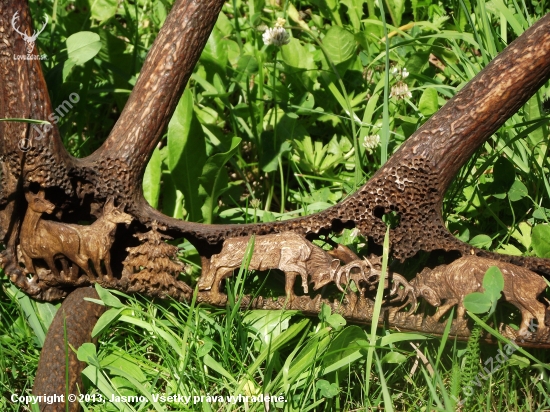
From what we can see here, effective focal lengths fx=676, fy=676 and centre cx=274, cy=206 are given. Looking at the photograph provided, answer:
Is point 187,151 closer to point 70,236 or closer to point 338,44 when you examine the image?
point 70,236

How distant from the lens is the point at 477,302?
196cm

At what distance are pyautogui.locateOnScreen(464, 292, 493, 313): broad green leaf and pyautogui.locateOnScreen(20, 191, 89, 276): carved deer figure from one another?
1.19 metres

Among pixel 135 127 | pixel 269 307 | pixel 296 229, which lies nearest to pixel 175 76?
pixel 135 127

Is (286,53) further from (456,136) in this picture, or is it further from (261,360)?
(261,360)

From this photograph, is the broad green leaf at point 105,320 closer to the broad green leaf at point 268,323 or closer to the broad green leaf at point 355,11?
the broad green leaf at point 268,323

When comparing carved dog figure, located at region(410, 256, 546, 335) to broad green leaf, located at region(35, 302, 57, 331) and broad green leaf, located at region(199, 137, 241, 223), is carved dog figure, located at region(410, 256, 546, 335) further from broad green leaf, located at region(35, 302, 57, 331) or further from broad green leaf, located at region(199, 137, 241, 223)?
broad green leaf, located at region(35, 302, 57, 331)

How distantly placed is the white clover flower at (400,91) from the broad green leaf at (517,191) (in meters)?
0.59

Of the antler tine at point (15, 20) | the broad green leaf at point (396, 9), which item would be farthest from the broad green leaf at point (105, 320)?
the broad green leaf at point (396, 9)

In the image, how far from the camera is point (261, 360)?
2.08 meters

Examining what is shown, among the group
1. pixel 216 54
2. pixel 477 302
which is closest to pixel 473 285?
pixel 477 302

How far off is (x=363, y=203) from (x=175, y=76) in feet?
2.40

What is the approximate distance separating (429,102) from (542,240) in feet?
2.39

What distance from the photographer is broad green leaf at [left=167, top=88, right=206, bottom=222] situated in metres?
2.58

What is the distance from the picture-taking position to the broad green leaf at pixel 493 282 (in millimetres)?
1930
